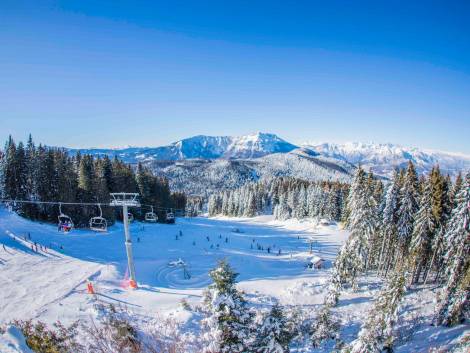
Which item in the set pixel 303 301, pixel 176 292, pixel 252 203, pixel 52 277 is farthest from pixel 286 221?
pixel 52 277

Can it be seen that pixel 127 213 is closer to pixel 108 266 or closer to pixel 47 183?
pixel 108 266

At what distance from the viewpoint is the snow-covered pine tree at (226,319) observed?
12586mm

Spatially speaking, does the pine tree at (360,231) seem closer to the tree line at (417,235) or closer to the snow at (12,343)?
the tree line at (417,235)

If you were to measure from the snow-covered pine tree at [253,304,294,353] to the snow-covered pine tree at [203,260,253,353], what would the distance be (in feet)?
2.25

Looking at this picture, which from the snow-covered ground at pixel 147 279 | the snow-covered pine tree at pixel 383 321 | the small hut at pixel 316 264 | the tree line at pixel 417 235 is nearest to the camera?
the snow-covered pine tree at pixel 383 321

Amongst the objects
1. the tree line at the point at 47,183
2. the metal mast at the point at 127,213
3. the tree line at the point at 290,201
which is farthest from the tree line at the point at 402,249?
the tree line at the point at 47,183

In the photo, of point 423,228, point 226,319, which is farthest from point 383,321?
point 423,228

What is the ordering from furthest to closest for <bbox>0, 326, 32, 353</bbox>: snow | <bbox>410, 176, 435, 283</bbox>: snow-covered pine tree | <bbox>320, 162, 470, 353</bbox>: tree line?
<bbox>410, 176, 435, 283</bbox>: snow-covered pine tree
<bbox>320, 162, 470, 353</bbox>: tree line
<bbox>0, 326, 32, 353</bbox>: snow

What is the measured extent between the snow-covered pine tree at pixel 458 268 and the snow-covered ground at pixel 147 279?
1.26 meters

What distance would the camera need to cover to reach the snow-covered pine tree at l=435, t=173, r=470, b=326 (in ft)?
70.6

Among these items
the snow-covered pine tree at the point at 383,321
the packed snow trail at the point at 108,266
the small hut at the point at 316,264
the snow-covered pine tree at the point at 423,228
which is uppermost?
the snow-covered pine tree at the point at 423,228

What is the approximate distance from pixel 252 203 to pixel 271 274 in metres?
74.1


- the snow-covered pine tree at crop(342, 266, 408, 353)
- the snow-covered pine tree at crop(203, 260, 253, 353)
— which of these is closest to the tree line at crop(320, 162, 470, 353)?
the snow-covered pine tree at crop(342, 266, 408, 353)

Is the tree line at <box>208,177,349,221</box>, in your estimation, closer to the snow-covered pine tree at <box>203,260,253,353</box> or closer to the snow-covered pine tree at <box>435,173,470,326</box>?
the snow-covered pine tree at <box>435,173,470,326</box>
